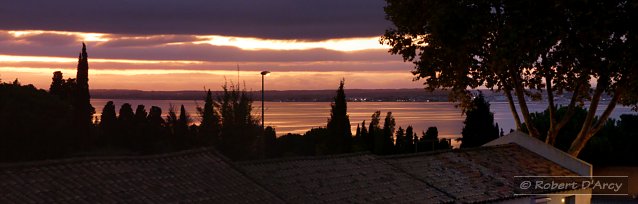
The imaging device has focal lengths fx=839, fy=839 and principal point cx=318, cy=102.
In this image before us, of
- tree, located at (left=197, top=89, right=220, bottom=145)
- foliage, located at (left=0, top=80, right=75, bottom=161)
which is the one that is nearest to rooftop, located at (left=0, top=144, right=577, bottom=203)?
tree, located at (left=197, top=89, right=220, bottom=145)

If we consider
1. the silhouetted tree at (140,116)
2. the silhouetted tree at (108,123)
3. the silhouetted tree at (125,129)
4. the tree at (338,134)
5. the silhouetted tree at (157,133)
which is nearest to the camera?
the tree at (338,134)

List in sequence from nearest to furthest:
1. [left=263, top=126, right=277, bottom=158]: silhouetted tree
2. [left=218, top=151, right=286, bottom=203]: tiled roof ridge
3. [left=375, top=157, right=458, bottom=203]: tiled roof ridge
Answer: [left=218, top=151, right=286, bottom=203]: tiled roof ridge < [left=375, top=157, right=458, bottom=203]: tiled roof ridge < [left=263, top=126, right=277, bottom=158]: silhouetted tree

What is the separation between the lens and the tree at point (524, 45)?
3491 centimetres

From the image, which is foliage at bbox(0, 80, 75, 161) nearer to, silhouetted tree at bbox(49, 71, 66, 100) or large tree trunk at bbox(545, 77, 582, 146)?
silhouetted tree at bbox(49, 71, 66, 100)

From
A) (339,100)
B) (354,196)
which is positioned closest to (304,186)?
(354,196)

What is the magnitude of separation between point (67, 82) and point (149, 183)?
72.8 m

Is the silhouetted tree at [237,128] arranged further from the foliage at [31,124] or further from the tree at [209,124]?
the foliage at [31,124]

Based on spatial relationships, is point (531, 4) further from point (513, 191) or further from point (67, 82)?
point (67, 82)

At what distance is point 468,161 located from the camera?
31.3m

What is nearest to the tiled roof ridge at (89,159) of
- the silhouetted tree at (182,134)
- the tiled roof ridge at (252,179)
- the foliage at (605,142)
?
the tiled roof ridge at (252,179)

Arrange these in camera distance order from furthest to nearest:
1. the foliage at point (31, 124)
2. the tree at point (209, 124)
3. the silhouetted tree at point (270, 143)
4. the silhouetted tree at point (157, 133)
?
the silhouetted tree at point (270, 143) → the silhouetted tree at point (157, 133) → the tree at point (209, 124) → the foliage at point (31, 124)

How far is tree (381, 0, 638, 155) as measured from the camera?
3491cm

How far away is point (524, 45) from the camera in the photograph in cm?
3500

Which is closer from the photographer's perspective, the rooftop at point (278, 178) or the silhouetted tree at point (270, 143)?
the rooftop at point (278, 178)
